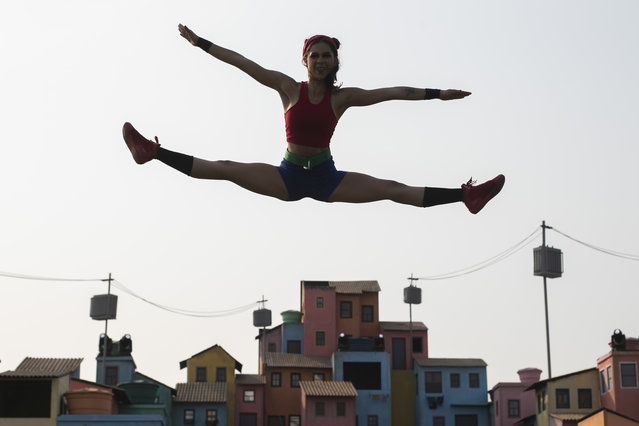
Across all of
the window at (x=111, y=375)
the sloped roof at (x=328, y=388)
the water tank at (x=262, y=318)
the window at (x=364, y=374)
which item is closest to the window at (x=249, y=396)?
the sloped roof at (x=328, y=388)

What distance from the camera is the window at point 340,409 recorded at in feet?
274

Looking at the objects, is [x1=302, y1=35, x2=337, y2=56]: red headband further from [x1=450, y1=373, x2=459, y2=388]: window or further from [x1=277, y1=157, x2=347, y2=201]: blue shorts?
[x1=450, y1=373, x2=459, y2=388]: window

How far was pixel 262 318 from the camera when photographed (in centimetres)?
10094

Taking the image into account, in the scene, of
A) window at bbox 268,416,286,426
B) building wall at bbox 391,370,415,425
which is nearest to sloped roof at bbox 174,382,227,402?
window at bbox 268,416,286,426

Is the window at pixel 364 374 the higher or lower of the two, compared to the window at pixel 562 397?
higher

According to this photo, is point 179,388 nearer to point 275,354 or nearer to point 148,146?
point 275,354

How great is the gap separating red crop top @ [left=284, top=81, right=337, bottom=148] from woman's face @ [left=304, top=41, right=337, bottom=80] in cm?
29

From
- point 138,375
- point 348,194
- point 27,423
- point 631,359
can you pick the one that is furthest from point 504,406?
point 348,194

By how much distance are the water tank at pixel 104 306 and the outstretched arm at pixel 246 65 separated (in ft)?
248

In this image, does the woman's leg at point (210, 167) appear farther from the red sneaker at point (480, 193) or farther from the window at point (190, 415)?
the window at point (190, 415)

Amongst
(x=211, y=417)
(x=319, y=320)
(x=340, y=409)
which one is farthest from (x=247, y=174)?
(x=319, y=320)

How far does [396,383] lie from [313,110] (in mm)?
79678

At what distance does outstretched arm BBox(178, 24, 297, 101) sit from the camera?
15.3m

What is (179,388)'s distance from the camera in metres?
87.2
